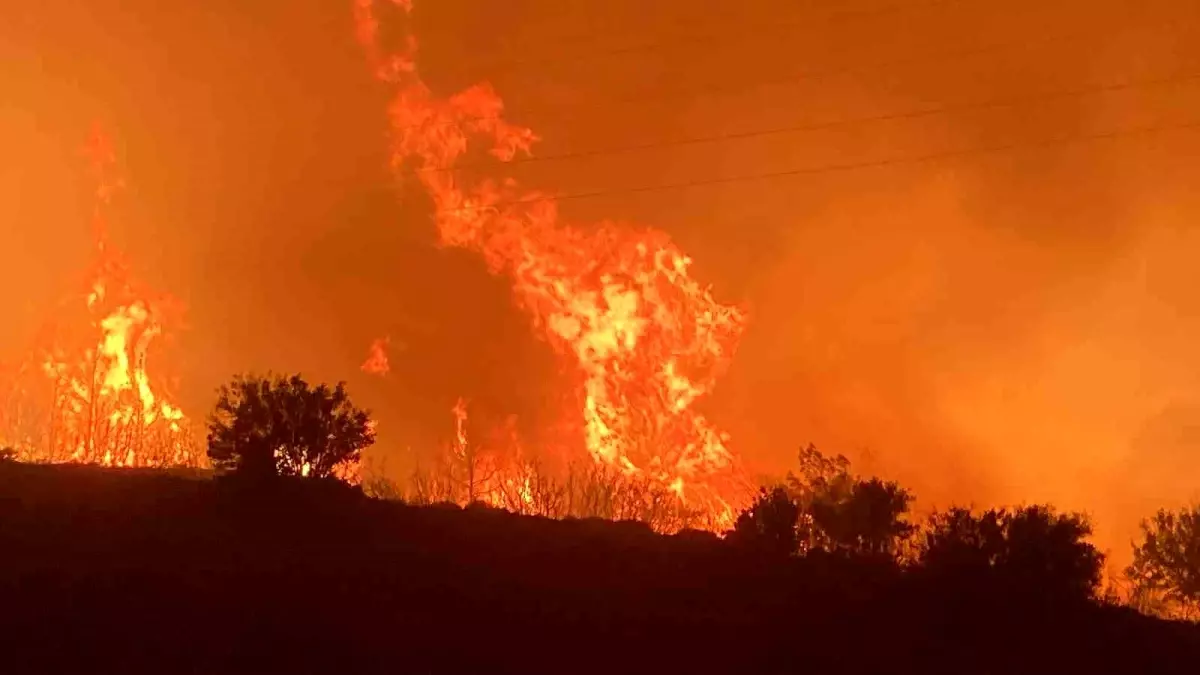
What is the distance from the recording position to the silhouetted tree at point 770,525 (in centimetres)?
3272

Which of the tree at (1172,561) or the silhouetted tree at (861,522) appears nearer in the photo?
the silhouetted tree at (861,522)

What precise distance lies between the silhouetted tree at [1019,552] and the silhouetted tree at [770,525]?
455cm

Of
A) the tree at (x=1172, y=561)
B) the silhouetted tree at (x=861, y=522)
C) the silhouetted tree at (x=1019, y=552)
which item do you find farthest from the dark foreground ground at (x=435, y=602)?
the tree at (x=1172, y=561)

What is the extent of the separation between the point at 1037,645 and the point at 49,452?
5413cm

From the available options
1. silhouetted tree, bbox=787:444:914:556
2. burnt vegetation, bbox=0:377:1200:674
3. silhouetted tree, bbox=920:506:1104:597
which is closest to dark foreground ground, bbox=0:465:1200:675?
burnt vegetation, bbox=0:377:1200:674

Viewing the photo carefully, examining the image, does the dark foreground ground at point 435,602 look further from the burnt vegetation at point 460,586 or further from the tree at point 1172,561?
the tree at point 1172,561

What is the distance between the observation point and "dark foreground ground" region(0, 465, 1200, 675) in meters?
14.8

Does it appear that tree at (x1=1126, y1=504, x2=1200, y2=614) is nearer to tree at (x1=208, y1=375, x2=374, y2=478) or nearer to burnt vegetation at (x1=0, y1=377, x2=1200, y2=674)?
burnt vegetation at (x1=0, y1=377, x2=1200, y2=674)

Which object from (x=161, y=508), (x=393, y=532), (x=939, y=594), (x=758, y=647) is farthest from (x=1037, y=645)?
(x=161, y=508)

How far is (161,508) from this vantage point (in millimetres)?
25219

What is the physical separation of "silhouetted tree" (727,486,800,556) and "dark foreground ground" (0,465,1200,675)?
302 cm

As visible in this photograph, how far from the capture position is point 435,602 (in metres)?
18.6

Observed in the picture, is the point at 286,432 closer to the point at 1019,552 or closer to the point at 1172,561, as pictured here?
the point at 1019,552

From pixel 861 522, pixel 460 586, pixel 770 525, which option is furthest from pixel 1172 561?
pixel 460 586
